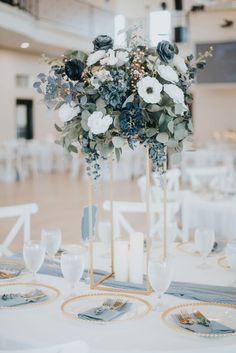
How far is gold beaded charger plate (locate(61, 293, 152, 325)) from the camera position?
70.4 inches

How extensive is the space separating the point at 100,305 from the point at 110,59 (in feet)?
2.87

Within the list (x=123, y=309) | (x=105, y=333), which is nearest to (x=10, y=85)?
(x=123, y=309)

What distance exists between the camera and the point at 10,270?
2396mm

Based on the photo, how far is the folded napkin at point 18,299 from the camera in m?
1.94

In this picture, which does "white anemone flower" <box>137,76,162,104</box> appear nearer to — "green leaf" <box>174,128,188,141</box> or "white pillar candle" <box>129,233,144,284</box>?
"green leaf" <box>174,128,188,141</box>

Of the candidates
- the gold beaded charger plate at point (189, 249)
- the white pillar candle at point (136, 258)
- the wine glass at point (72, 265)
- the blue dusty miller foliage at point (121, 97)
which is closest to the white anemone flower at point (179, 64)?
the blue dusty miller foliage at point (121, 97)

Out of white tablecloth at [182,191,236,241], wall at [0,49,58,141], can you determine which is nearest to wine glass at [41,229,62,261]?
white tablecloth at [182,191,236,241]

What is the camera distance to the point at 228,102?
17.4 m

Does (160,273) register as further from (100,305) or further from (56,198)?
(56,198)

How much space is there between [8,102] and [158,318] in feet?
47.4

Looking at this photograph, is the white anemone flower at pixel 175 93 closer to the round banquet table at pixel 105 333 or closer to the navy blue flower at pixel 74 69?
the navy blue flower at pixel 74 69

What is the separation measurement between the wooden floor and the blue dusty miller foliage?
3.41 meters

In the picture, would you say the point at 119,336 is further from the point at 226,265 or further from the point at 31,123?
the point at 31,123

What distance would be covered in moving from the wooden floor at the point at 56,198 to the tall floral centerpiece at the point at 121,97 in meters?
3.41
